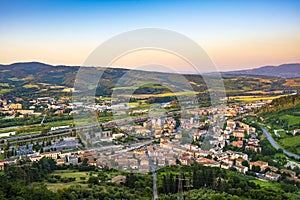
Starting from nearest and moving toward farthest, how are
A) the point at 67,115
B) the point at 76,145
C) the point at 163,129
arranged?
the point at 163,129
the point at 76,145
the point at 67,115

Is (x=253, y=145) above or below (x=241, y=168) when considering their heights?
above

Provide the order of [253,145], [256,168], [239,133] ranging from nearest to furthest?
[256,168], [253,145], [239,133]

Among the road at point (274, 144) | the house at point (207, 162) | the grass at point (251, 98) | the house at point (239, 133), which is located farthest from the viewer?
the grass at point (251, 98)

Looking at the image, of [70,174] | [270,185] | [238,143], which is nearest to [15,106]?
[70,174]

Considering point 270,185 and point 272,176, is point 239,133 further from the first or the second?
point 270,185

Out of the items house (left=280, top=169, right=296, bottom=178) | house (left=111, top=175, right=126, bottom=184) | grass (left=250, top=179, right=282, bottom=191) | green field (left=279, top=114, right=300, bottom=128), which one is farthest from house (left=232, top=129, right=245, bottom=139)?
house (left=111, top=175, right=126, bottom=184)

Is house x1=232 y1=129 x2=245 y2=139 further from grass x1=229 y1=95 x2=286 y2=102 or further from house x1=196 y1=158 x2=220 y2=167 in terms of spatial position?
grass x1=229 y1=95 x2=286 y2=102

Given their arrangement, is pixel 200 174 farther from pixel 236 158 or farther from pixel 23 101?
pixel 23 101

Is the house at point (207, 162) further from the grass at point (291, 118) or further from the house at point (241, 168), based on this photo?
the grass at point (291, 118)

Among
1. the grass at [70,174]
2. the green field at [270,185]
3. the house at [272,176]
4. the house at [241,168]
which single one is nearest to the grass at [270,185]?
the green field at [270,185]

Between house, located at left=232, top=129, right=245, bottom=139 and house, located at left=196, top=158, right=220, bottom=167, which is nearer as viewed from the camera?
house, located at left=196, top=158, right=220, bottom=167

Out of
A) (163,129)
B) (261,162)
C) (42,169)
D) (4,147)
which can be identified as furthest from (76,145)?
(261,162)
